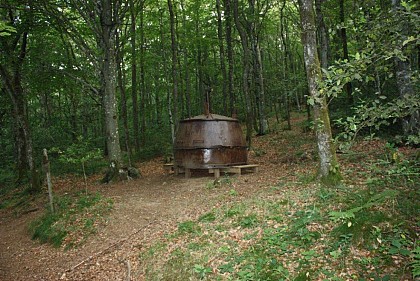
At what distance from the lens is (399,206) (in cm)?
477

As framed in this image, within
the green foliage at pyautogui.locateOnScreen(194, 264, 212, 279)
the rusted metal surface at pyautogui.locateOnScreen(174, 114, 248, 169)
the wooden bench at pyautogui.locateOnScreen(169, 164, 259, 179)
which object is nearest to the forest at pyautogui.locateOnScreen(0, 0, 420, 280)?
the green foliage at pyautogui.locateOnScreen(194, 264, 212, 279)

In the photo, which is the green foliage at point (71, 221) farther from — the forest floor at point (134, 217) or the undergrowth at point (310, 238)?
the undergrowth at point (310, 238)

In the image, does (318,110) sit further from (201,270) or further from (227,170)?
(227,170)

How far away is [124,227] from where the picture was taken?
24.8 ft

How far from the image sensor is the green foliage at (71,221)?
7578 millimetres

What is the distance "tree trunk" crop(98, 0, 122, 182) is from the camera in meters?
12.2

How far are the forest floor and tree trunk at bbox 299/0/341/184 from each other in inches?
24.9

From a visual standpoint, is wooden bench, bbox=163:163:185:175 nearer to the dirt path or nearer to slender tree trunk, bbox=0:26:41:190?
the dirt path

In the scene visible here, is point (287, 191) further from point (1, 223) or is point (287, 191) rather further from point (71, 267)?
point (1, 223)

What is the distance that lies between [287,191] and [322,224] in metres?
2.04

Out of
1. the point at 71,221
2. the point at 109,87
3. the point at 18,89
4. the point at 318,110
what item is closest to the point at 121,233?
the point at 71,221

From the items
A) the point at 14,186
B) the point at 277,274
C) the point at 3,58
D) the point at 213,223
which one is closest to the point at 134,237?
the point at 213,223

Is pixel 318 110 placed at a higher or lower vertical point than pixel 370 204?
higher

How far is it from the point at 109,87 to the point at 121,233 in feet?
22.6
